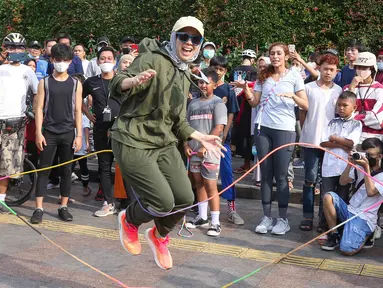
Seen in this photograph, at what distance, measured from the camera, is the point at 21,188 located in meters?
8.92

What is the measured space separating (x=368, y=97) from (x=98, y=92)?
3364 mm

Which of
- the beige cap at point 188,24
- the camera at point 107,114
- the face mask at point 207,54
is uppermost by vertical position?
the beige cap at point 188,24

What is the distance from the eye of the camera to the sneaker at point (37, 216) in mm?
7633

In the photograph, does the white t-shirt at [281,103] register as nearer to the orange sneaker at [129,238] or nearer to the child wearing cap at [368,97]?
the child wearing cap at [368,97]

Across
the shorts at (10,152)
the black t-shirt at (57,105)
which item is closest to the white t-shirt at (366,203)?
the black t-shirt at (57,105)

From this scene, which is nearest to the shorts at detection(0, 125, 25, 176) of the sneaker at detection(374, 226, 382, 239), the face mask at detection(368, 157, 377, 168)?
the face mask at detection(368, 157, 377, 168)

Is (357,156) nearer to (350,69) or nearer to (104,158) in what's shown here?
(350,69)

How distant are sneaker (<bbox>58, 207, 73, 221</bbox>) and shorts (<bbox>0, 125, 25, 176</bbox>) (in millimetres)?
912

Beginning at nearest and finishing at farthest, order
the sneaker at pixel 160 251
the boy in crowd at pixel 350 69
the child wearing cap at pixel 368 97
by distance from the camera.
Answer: the sneaker at pixel 160 251 < the child wearing cap at pixel 368 97 < the boy in crowd at pixel 350 69

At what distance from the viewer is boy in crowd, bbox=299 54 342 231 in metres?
7.38

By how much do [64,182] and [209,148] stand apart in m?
3.40

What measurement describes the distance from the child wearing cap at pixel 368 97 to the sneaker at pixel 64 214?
354cm

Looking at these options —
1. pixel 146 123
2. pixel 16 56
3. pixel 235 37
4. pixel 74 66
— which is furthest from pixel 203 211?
pixel 235 37

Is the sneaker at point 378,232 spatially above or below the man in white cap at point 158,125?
below
